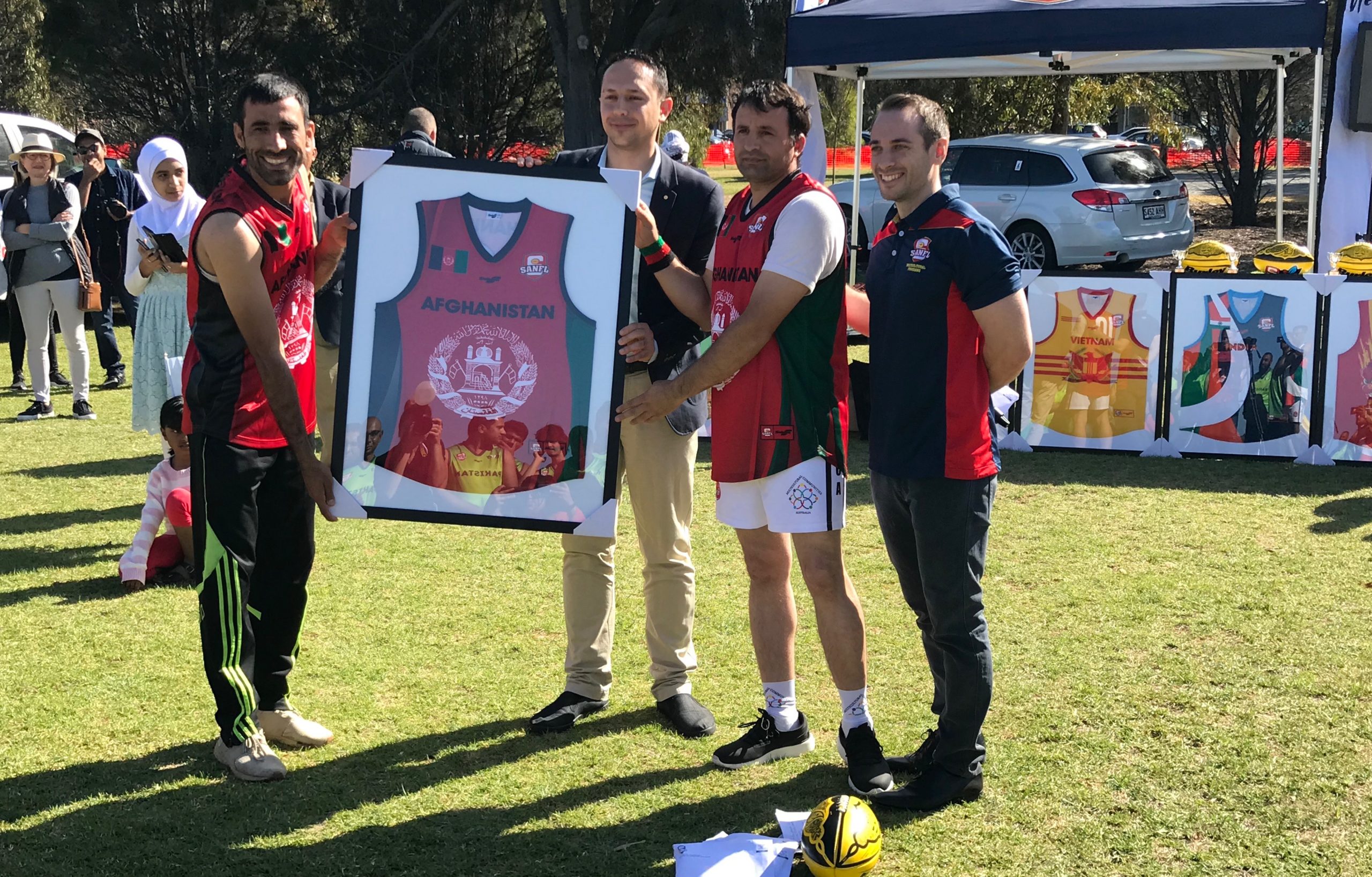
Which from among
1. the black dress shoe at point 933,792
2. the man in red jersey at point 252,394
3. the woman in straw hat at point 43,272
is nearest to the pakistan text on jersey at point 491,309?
the man in red jersey at point 252,394

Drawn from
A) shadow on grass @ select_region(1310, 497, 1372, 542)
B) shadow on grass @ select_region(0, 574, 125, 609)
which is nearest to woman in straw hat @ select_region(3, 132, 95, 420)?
shadow on grass @ select_region(0, 574, 125, 609)

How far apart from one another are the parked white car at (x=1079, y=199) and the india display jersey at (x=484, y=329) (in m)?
13.0

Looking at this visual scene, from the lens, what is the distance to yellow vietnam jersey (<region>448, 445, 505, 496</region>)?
365cm

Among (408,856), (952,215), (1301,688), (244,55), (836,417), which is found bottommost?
(408,856)

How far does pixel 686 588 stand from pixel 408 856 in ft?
4.34

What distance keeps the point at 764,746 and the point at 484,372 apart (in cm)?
139

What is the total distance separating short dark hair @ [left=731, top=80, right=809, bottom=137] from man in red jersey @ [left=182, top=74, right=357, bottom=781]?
45.9 inches

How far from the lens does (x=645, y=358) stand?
3721 mm

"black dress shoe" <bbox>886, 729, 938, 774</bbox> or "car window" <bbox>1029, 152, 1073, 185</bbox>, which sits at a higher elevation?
"car window" <bbox>1029, 152, 1073, 185</bbox>

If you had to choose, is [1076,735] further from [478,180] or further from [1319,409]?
[1319,409]

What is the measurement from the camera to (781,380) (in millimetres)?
3547

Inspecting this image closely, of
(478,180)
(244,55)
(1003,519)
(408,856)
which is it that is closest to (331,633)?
(408,856)

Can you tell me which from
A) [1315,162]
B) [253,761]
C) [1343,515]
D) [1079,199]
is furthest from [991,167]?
[253,761]

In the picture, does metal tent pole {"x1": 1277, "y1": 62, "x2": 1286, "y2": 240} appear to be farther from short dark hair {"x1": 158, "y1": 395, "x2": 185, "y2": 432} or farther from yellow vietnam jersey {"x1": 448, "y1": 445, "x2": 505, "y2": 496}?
yellow vietnam jersey {"x1": 448, "y1": 445, "x2": 505, "y2": 496}
